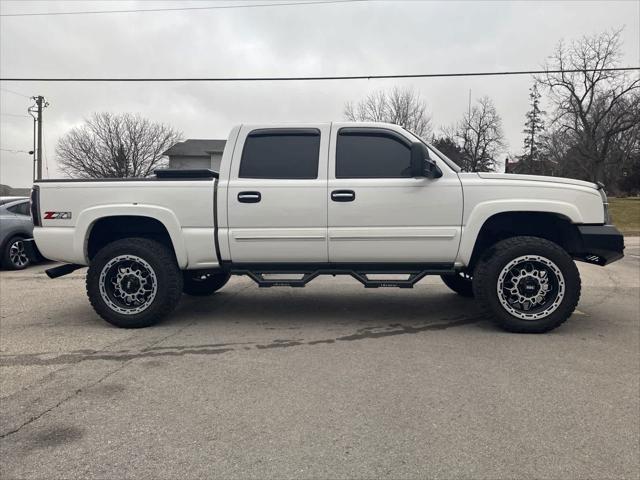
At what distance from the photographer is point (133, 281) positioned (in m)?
5.20

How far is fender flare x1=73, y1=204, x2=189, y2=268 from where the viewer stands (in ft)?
16.7

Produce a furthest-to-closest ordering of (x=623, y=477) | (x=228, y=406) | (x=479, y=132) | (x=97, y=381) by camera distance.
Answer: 1. (x=479, y=132)
2. (x=97, y=381)
3. (x=228, y=406)
4. (x=623, y=477)

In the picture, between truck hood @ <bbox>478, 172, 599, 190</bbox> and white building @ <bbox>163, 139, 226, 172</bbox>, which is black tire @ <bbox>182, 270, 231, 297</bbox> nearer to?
truck hood @ <bbox>478, 172, 599, 190</bbox>

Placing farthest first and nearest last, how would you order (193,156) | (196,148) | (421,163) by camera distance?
1. (196,148)
2. (193,156)
3. (421,163)

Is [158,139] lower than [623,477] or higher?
higher

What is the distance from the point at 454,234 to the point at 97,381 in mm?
3562

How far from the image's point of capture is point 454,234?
501 centimetres

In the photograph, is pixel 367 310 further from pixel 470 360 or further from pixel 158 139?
pixel 158 139

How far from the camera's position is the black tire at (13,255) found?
9727 mm

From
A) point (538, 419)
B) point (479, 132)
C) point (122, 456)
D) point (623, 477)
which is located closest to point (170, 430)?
point (122, 456)

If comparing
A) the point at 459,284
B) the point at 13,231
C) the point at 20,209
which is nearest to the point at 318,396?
the point at 459,284

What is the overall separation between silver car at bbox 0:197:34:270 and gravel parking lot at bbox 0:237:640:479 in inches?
182

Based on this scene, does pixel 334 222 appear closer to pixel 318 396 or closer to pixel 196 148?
pixel 318 396

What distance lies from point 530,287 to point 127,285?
14.0ft
